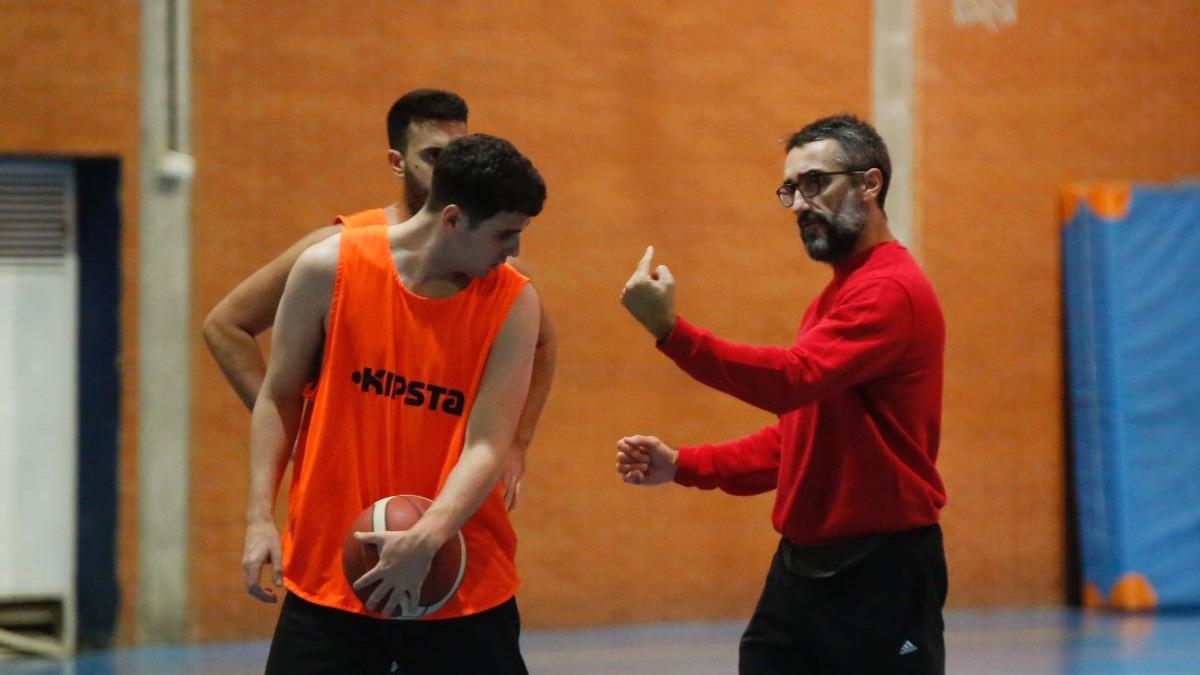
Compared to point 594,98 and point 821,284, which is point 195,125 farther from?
point 821,284

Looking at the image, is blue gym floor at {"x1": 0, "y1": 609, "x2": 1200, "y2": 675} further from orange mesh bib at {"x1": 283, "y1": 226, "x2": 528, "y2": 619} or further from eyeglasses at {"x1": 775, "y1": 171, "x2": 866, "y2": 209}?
orange mesh bib at {"x1": 283, "y1": 226, "x2": 528, "y2": 619}

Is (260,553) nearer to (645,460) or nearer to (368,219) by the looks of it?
(645,460)

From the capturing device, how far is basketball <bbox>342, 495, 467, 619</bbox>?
2932 millimetres

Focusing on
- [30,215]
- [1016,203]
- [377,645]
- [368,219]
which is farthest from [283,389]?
[1016,203]

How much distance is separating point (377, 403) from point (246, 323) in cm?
109

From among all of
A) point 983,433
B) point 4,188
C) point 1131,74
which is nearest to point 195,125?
point 4,188

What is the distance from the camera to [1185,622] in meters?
7.86

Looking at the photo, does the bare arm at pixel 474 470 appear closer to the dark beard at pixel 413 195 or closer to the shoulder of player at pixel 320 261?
the shoulder of player at pixel 320 261

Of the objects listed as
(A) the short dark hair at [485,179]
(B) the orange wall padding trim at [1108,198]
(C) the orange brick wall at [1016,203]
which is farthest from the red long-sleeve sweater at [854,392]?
(B) the orange wall padding trim at [1108,198]

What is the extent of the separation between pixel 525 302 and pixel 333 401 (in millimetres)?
432

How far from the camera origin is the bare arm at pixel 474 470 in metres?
2.90

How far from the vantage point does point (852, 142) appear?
3514 millimetres

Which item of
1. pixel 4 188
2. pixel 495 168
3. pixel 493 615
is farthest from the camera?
pixel 4 188

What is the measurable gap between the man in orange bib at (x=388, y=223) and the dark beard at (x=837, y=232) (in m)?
0.75
